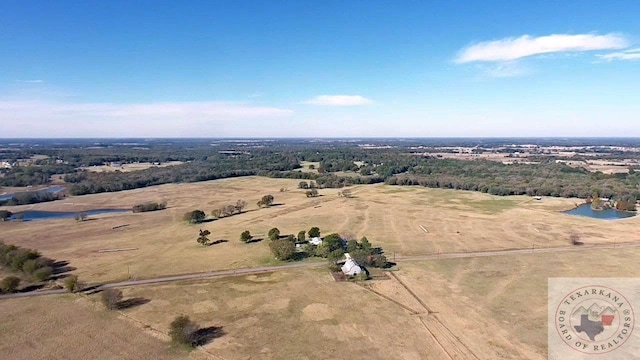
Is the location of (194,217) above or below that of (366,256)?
below

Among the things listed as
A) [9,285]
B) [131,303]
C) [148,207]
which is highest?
[9,285]

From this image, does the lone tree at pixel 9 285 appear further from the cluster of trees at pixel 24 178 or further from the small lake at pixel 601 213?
the cluster of trees at pixel 24 178

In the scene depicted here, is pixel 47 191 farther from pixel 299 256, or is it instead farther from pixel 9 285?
pixel 299 256

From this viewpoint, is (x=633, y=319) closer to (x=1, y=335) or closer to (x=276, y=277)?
(x=276, y=277)

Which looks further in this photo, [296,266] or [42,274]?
[296,266]

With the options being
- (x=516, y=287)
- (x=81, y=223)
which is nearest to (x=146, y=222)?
(x=81, y=223)

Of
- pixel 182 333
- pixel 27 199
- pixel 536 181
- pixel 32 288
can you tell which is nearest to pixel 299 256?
pixel 182 333
